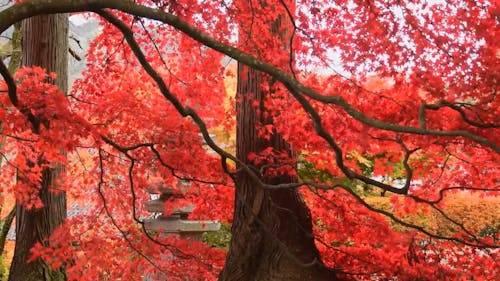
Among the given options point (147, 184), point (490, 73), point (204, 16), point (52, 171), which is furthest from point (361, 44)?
point (52, 171)

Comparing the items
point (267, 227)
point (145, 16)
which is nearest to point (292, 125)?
point (267, 227)

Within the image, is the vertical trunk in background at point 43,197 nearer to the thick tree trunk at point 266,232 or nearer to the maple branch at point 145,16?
the thick tree trunk at point 266,232

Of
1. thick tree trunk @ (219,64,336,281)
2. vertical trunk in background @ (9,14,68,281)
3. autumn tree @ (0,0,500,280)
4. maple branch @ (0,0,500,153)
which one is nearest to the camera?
maple branch @ (0,0,500,153)

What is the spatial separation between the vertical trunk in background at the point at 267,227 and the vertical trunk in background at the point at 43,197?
2.24m

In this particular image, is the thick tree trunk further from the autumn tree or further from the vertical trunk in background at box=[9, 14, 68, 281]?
the vertical trunk in background at box=[9, 14, 68, 281]

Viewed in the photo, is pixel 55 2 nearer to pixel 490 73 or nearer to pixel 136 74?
pixel 490 73

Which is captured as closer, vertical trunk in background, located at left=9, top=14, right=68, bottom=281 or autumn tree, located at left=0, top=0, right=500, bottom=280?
autumn tree, located at left=0, top=0, right=500, bottom=280

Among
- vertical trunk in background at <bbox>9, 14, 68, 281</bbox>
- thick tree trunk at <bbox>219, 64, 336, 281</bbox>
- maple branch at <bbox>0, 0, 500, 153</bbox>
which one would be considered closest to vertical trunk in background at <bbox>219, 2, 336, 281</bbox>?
thick tree trunk at <bbox>219, 64, 336, 281</bbox>

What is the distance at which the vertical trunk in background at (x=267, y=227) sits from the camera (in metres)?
5.59

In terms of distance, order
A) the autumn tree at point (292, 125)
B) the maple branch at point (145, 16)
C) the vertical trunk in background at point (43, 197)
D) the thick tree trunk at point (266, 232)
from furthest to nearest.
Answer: the vertical trunk in background at point (43, 197) < the thick tree trunk at point (266, 232) < the autumn tree at point (292, 125) < the maple branch at point (145, 16)

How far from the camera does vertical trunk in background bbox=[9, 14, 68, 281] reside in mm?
6273

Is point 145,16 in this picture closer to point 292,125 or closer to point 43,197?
point 292,125

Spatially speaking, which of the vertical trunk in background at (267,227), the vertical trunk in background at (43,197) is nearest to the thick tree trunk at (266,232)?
the vertical trunk in background at (267,227)

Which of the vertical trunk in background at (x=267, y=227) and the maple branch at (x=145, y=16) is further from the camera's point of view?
A: the vertical trunk in background at (x=267, y=227)
